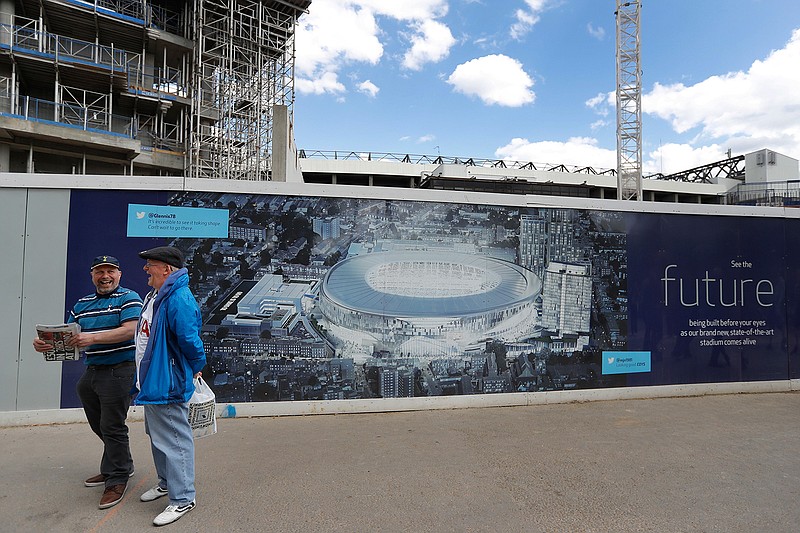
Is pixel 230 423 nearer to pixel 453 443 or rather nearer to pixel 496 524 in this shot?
pixel 453 443

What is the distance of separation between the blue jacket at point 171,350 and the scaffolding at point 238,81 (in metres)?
26.1

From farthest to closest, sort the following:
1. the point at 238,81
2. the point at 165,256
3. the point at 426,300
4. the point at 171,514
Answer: the point at 238,81 < the point at 426,300 < the point at 165,256 < the point at 171,514

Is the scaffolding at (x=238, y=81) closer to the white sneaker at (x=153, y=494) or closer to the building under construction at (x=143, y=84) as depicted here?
the building under construction at (x=143, y=84)

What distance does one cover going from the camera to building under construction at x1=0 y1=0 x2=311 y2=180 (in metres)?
23.7

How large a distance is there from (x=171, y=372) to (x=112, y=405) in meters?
0.74

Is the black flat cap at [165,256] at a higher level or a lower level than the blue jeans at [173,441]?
higher

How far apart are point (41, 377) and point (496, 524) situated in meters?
5.07

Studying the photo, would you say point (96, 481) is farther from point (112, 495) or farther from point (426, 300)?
point (426, 300)

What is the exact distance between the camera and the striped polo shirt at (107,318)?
11.3ft

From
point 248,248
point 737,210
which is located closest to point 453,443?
point 248,248

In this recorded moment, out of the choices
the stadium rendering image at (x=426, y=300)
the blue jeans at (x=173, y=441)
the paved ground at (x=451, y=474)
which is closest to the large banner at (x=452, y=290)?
the stadium rendering image at (x=426, y=300)

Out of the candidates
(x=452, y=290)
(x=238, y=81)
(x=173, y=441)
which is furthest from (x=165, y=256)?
(x=238, y=81)

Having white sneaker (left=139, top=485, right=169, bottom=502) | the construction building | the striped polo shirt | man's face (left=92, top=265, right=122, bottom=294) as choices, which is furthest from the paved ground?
the construction building

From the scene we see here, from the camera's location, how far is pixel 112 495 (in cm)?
339
